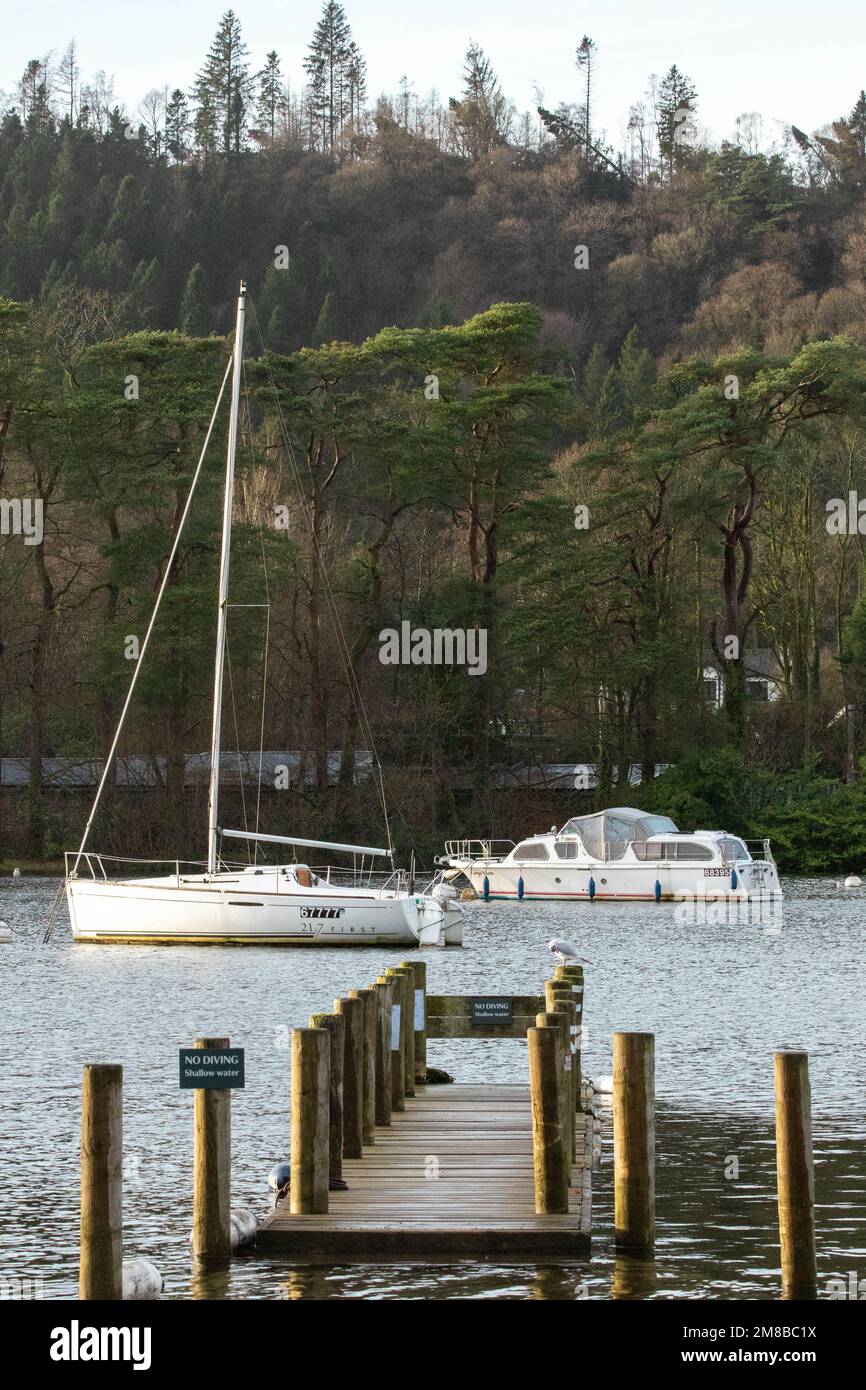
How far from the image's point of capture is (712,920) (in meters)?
60.2

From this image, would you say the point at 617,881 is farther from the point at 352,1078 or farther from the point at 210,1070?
the point at 210,1070

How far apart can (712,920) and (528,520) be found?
68.1 feet

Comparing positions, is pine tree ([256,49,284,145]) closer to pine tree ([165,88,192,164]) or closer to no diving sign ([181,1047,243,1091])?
pine tree ([165,88,192,164])

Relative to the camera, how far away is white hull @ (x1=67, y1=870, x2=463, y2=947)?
46938 mm

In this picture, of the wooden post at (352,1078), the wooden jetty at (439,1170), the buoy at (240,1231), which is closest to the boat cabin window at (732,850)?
the wooden jetty at (439,1170)

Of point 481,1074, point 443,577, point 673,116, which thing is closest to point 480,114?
point 673,116

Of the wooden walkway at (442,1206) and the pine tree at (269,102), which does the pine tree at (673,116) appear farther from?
the wooden walkway at (442,1206)

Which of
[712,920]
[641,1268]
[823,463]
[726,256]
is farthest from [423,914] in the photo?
[726,256]

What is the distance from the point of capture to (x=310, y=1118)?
47.9 feet

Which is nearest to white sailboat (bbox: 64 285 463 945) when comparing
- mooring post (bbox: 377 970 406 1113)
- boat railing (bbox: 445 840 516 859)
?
boat railing (bbox: 445 840 516 859)

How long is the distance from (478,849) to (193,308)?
204 feet

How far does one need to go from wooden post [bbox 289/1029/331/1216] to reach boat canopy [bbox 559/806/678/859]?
52003 millimetres

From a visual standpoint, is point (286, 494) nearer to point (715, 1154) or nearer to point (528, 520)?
point (528, 520)

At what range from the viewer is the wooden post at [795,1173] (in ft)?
43.4
